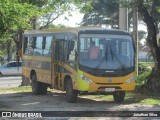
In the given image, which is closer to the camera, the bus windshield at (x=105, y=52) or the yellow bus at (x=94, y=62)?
the yellow bus at (x=94, y=62)

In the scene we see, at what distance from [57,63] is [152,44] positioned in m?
5.10

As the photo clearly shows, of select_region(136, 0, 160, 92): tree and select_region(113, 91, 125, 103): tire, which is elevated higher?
select_region(136, 0, 160, 92): tree

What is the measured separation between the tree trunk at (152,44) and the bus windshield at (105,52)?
3831 mm

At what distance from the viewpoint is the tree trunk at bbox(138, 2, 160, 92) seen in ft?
66.3

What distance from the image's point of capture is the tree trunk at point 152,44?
66.3 feet

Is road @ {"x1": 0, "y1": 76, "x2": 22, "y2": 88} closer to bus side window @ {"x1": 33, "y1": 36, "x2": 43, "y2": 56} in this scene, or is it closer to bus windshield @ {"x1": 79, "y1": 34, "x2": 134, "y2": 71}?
bus side window @ {"x1": 33, "y1": 36, "x2": 43, "y2": 56}

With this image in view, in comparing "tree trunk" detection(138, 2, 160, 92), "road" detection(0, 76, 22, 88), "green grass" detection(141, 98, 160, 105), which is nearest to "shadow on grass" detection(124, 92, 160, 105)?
"green grass" detection(141, 98, 160, 105)

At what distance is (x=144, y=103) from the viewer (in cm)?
1702

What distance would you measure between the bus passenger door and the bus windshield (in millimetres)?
1774

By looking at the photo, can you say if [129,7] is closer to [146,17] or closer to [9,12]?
[146,17]

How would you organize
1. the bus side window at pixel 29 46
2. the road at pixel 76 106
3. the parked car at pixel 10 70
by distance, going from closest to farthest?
the road at pixel 76 106 → the bus side window at pixel 29 46 → the parked car at pixel 10 70

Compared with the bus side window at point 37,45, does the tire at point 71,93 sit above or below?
below

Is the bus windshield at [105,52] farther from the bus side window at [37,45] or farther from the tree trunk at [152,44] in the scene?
the bus side window at [37,45]

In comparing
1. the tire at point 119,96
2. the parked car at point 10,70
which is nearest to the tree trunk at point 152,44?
the tire at point 119,96
